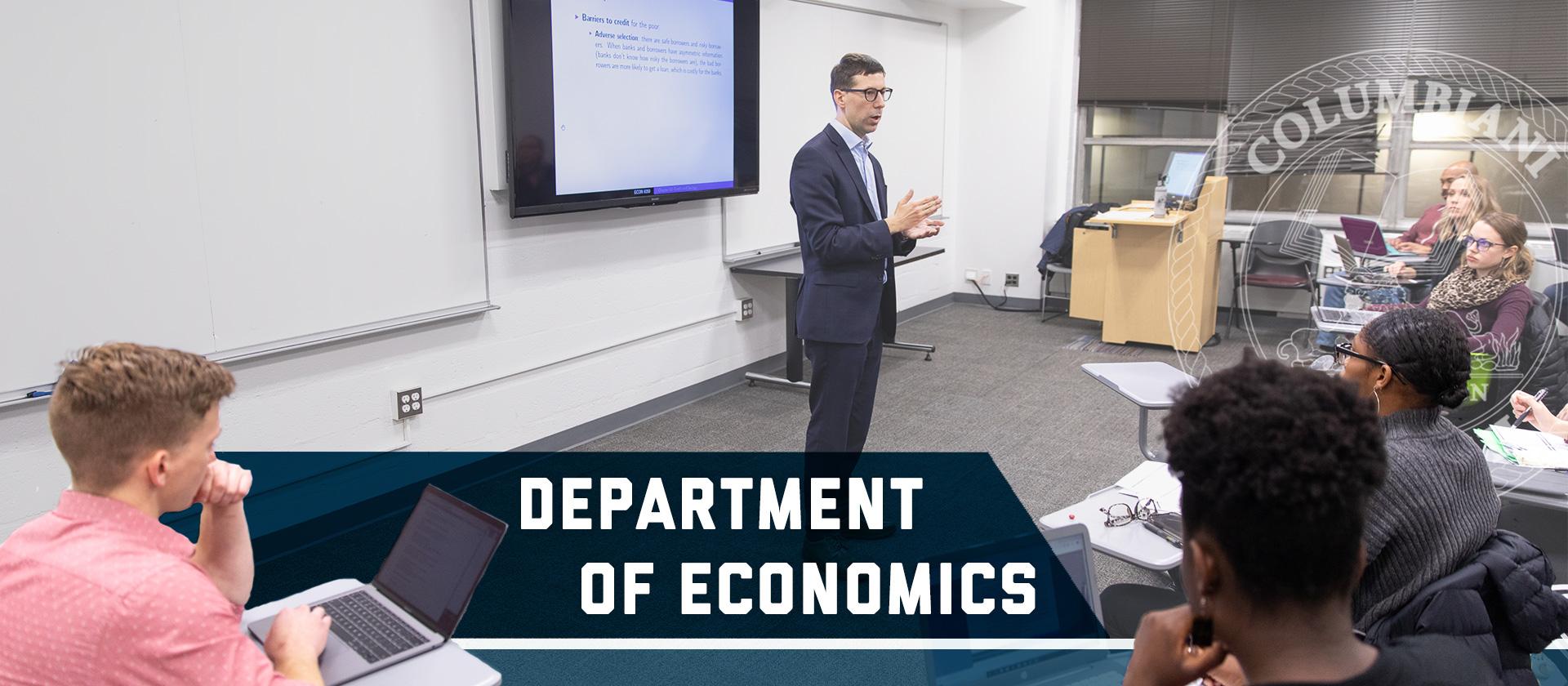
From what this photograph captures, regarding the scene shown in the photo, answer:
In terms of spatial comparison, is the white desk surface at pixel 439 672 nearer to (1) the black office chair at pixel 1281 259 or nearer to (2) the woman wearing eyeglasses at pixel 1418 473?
(2) the woman wearing eyeglasses at pixel 1418 473

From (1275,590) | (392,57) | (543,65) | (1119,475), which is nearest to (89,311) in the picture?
(392,57)

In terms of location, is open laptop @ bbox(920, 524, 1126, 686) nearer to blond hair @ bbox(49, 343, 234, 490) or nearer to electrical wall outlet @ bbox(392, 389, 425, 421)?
blond hair @ bbox(49, 343, 234, 490)

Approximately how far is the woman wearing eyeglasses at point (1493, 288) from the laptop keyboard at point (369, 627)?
9.43ft

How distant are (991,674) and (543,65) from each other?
286 centimetres

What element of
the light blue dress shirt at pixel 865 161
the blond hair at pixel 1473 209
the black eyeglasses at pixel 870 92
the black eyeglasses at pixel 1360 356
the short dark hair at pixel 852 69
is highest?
the short dark hair at pixel 852 69

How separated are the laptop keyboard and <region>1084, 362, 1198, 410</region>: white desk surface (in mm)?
1755

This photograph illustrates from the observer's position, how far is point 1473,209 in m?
3.64

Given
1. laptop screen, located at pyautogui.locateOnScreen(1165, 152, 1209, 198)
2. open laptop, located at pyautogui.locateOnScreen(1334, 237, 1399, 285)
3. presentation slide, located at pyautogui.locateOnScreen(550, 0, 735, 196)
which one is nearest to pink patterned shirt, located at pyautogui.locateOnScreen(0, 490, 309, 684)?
presentation slide, located at pyautogui.locateOnScreen(550, 0, 735, 196)

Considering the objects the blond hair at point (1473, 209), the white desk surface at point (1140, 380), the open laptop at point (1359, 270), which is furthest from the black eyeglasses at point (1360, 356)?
the open laptop at point (1359, 270)

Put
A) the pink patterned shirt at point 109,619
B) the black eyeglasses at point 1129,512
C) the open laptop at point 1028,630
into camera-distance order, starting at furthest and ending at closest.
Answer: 1. the black eyeglasses at point 1129,512
2. the open laptop at point 1028,630
3. the pink patterned shirt at point 109,619

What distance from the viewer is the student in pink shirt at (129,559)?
1141 mm

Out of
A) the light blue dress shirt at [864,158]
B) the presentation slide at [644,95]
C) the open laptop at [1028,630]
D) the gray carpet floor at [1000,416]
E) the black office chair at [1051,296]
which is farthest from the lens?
the black office chair at [1051,296]

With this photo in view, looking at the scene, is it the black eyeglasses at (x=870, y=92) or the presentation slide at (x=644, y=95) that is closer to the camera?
the black eyeglasses at (x=870, y=92)

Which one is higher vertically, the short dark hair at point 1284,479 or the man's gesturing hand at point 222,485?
the short dark hair at point 1284,479
